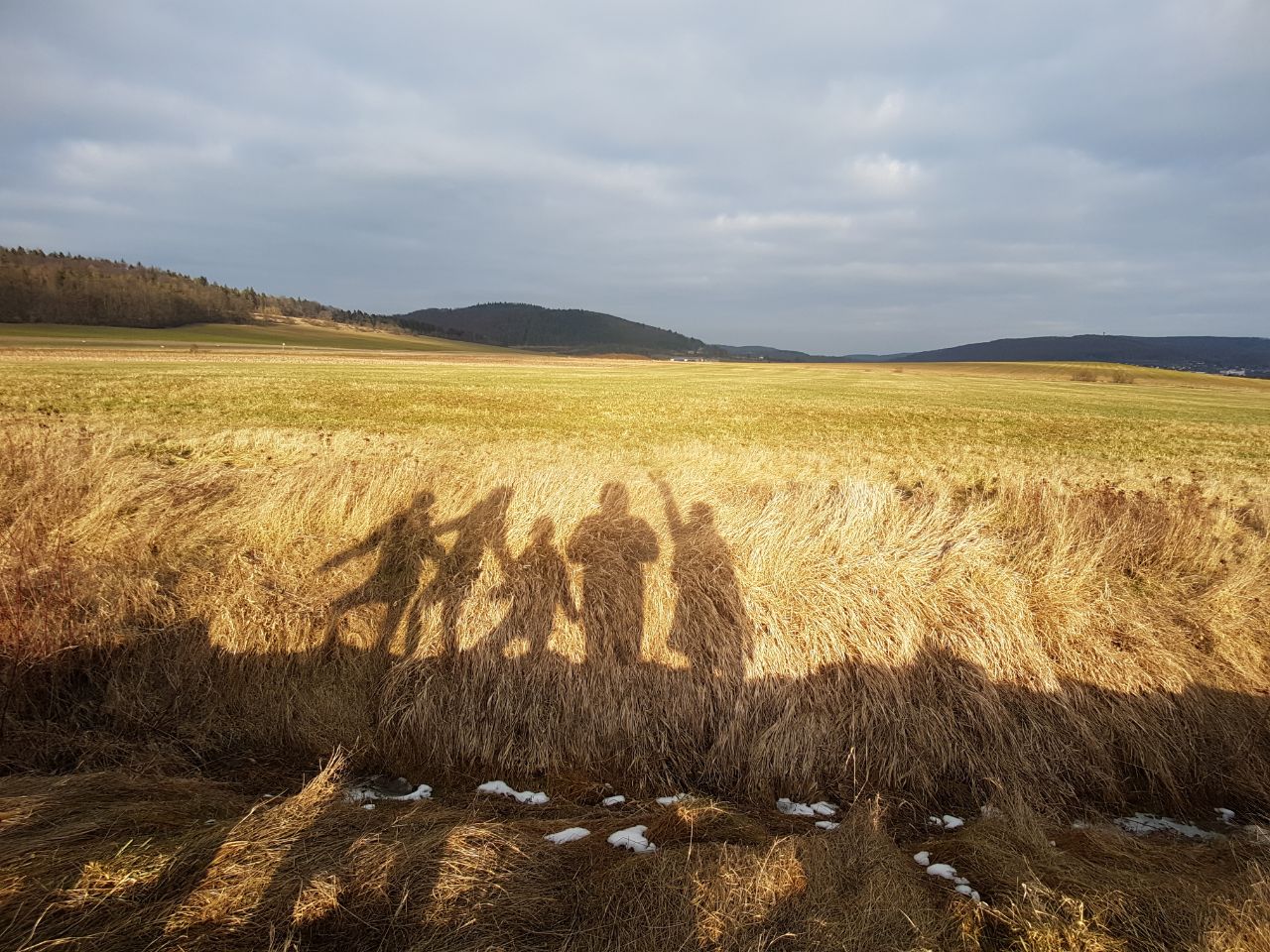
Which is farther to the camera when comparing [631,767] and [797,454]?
[797,454]

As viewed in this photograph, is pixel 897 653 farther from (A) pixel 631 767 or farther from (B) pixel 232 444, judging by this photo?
(B) pixel 232 444

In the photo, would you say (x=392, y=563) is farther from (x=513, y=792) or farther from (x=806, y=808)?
(x=806, y=808)

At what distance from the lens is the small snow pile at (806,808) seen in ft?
16.4

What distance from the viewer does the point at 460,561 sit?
6672 millimetres

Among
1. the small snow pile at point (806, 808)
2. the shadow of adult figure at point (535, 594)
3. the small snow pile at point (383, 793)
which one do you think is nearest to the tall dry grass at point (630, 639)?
the shadow of adult figure at point (535, 594)

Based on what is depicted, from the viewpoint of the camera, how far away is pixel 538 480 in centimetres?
748

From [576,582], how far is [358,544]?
251 centimetres

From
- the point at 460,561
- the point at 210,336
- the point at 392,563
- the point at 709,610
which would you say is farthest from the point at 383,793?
the point at 210,336

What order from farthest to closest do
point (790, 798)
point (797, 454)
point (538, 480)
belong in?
point (797, 454), point (538, 480), point (790, 798)

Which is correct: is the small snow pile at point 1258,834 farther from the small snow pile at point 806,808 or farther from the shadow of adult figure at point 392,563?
the shadow of adult figure at point 392,563

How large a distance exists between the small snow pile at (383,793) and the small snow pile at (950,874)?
142 inches

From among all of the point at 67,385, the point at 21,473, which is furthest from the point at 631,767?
the point at 67,385

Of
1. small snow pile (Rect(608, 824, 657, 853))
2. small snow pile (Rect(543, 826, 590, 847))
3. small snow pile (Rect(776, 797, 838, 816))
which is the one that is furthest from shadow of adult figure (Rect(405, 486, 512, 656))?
small snow pile (Rect(776, 797, 838, 816))

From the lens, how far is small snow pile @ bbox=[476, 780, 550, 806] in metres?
4.98
